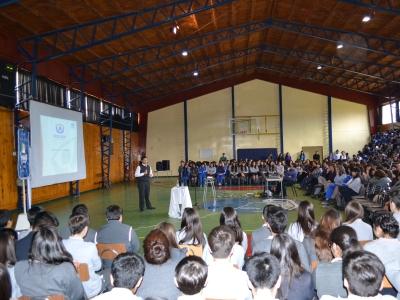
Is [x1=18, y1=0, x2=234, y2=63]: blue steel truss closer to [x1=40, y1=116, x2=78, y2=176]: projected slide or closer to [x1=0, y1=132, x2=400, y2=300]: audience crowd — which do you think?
[x1=40, y1=116, x2=78, y2=176]: projected slide

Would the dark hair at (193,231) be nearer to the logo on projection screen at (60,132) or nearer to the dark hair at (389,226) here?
the dark hair at (389,226)

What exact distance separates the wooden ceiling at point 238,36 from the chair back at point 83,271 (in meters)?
7.14

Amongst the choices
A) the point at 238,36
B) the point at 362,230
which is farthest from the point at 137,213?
the point at 238,36

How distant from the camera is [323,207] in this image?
28.6ft

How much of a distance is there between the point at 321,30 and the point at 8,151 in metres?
11.1

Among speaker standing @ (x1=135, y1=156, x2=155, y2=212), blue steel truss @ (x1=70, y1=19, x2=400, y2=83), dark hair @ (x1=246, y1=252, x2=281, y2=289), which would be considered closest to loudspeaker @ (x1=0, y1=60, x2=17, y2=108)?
blue steel truss @ (x1=70, y1=19, x2=400, y2=83)

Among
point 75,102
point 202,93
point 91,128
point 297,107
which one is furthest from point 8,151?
point 297,107

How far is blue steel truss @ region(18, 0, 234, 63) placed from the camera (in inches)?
344

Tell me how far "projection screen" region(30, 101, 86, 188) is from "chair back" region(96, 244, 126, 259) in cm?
592

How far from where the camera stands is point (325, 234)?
289 cm

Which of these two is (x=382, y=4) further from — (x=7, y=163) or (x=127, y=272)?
(x=7, y=163)

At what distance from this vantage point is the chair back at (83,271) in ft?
8.25

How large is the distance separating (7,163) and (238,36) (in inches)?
362

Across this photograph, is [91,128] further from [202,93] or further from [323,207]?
[323,207]
